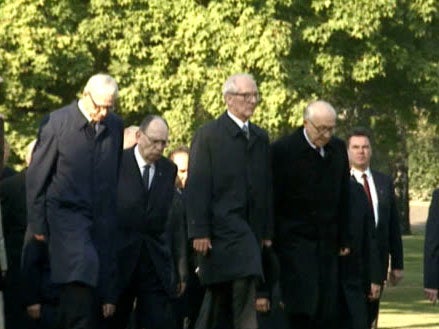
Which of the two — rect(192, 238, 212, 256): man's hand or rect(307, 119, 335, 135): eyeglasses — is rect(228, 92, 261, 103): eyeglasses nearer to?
rect(307, 119, 335, 135): eyeglasses

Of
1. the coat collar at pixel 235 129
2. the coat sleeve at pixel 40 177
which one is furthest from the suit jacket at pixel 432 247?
the coat sleeve at pixel 40 177

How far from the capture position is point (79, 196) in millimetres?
12898

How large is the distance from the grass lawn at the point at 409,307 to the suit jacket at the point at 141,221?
409 inches

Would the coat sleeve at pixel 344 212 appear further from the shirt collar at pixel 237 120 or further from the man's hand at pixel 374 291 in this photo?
the man's hand at pixel 374 291

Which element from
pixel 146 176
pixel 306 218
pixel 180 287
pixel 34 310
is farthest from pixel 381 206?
pixel 34 310

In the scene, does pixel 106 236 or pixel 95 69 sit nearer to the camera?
pixel 106 236

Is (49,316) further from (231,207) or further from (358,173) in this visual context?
(358,173)

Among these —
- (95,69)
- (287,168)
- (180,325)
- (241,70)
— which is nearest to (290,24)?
(241,70)

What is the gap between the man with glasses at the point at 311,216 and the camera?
49.2ft

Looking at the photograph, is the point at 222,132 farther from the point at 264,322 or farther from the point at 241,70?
the point at 241,70

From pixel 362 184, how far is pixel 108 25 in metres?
24.9

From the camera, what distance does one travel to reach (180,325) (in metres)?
18.8

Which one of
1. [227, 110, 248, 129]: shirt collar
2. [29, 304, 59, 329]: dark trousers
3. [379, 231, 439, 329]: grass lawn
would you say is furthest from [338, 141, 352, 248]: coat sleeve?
[379, 231, 439, 329]: grass lawn

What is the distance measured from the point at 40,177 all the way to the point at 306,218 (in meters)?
2.87
